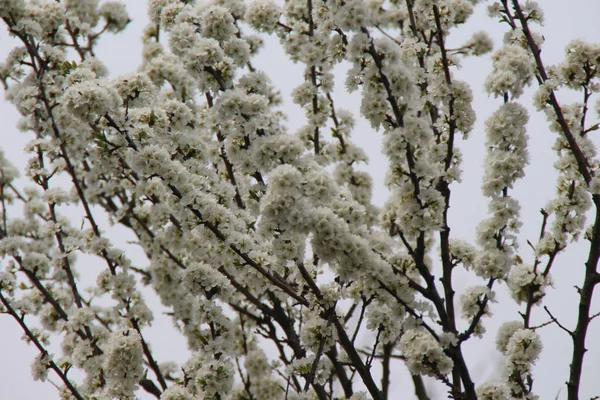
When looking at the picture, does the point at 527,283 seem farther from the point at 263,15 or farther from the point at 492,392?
the point at 263,15

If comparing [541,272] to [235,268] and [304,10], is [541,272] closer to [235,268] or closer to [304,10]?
[235,268]

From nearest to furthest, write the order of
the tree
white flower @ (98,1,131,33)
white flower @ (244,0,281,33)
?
the tree, white flower @ (244,0,281,33), white flower @ (98,1,131,33)

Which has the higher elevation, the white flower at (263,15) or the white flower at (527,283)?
the white flower at (263,15)

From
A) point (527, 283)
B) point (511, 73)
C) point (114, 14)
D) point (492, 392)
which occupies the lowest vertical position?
point (492, 392)

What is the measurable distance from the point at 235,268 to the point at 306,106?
200cm

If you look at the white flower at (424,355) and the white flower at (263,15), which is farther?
the white flower at (263,15)

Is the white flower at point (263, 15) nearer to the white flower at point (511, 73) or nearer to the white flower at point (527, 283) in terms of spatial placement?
the white flower at point (511, 73)

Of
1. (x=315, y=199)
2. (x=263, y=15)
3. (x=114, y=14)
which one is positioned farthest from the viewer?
(x=114, y=14)

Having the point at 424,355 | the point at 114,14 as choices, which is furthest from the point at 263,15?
the point at 424,355

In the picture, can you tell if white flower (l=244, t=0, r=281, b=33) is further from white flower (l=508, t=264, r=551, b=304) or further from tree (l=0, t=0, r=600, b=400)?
white flower (l=508, t=264, r=551, b=304)

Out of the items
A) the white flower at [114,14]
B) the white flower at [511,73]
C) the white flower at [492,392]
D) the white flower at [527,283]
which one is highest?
the white flower at [114,14]

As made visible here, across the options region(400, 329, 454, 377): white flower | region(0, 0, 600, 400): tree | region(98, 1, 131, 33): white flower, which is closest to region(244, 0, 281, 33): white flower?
region(0, 0, 600, 400): tree

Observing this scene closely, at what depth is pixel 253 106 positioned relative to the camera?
12.1ft

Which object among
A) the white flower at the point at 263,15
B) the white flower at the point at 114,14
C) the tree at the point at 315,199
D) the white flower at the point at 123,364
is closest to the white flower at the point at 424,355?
the tree at the point at 315,199
